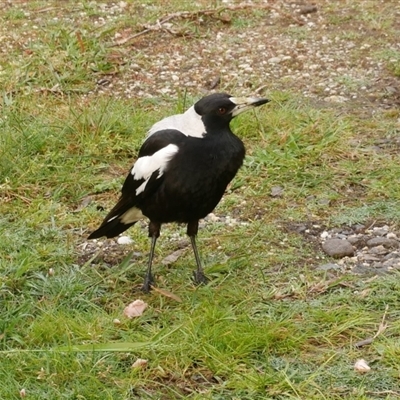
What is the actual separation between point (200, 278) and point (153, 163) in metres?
0.63

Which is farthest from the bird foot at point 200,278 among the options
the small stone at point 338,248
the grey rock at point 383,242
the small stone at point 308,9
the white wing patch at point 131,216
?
the small stone at point 308,9

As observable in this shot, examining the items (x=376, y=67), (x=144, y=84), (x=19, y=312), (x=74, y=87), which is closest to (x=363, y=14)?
(x=376, y=67)

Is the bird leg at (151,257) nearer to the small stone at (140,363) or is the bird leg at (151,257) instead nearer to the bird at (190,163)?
the bird at (190,163)

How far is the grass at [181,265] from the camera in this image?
349 centimetres

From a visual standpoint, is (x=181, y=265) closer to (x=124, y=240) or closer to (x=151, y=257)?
(x=151, y=257)

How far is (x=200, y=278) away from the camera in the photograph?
14.0ft

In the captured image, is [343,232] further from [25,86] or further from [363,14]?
[363,14]

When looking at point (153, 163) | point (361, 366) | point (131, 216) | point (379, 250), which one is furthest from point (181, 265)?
point (361, 366)

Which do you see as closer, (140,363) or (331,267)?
(140,363)

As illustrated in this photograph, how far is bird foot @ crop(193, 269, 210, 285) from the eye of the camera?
4.24m

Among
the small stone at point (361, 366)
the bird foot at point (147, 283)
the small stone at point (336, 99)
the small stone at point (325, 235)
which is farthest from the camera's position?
the small stone at point (336, 99)

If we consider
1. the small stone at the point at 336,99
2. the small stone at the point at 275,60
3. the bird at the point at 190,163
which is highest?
the bird at the point at 190,163

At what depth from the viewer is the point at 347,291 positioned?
159 inches

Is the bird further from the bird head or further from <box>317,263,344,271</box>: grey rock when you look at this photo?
<box>317,263,344,271</box>: grey rock
